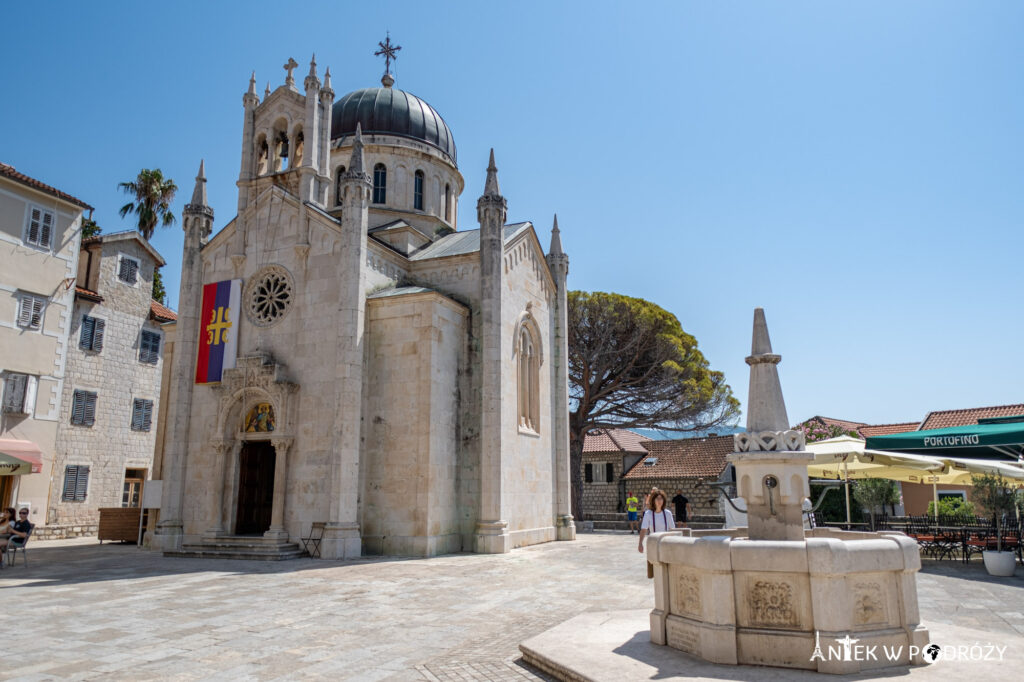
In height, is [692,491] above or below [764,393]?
below

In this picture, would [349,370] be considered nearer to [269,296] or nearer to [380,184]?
[269,296]

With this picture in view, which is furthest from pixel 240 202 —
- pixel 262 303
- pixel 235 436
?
pixel 235 436

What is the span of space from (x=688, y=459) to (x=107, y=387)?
3055cm

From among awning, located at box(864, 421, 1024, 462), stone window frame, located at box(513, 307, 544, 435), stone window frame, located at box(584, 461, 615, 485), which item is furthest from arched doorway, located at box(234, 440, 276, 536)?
stone window frame, located at box(584, 461, 615, 485)

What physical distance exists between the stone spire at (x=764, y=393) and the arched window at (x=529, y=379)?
14471 millimetres

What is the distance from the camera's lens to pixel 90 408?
27297 mm

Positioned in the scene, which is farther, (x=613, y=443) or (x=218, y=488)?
(x=613, y=443)

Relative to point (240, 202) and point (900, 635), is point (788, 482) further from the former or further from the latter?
point (240, 202)

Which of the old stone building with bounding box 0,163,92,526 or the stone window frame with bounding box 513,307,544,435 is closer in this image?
the stone window frame with bounding box 513,307,544,435

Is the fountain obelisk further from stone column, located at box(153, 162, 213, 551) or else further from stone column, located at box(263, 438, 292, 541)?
stone column, located at box(153, 162, 213, 551)

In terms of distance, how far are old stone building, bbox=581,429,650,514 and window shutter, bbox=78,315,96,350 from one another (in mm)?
26345

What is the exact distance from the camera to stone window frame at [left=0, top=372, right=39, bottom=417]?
75.7ft

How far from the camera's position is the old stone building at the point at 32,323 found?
2316 cm

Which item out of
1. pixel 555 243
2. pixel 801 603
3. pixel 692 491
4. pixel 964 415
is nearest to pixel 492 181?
pixel 555 243
